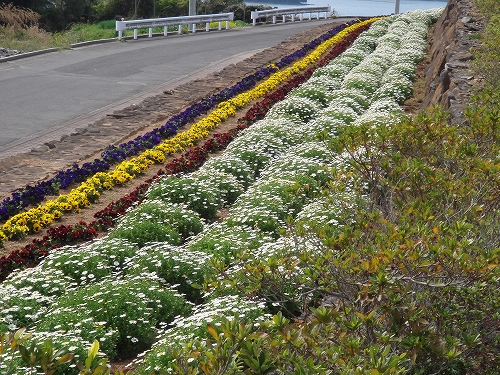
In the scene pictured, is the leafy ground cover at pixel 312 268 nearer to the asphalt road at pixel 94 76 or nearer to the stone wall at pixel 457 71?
the stone wall at pixel 457 71

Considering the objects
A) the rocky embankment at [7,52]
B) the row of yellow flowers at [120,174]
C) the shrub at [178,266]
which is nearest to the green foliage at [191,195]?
the row of yellow flowers at [120,174]

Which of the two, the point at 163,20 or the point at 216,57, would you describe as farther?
the point at 163,20

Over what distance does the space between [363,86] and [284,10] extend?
24345 mm

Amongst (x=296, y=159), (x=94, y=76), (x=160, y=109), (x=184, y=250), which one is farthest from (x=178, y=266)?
(x=94, y=76)

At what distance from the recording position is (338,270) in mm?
3844

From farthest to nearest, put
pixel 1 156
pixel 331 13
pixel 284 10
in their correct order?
pixel 331 13 → pixel 284 10 → pixel 1 156

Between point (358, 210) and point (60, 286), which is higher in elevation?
point (358, 210)

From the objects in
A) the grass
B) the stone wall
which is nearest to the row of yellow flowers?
the stone wall

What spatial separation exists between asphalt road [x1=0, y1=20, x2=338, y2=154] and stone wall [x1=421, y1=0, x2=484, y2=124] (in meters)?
6.69

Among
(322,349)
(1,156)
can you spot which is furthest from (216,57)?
(322,349)

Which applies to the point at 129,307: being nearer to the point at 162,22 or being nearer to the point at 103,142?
the point at 103,142

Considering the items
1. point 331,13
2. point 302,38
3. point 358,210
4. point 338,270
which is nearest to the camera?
point 338,270

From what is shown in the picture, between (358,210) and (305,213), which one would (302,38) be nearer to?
(305,213)

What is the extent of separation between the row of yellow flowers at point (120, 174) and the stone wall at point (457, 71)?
3.92 m
